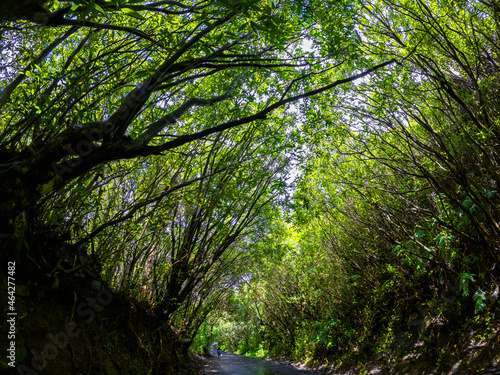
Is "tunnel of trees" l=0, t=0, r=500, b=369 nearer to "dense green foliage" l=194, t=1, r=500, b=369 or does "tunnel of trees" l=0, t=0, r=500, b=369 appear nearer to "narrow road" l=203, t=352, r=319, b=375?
"dense green foliage" l=194, t=1, r=500, b=369

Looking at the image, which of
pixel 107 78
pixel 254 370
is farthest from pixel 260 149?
pixel 254 370

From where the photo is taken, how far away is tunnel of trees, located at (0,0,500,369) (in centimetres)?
255

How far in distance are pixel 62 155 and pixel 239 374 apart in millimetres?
11442

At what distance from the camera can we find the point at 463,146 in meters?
5.49

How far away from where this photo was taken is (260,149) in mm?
6688

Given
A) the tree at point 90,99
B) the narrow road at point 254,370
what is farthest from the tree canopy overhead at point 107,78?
the narrow road at point 254,370

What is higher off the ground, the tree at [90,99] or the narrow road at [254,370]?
the tree at [90,99]

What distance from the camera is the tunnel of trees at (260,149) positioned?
8.36ft

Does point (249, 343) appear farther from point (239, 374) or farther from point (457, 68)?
point (457, 68)

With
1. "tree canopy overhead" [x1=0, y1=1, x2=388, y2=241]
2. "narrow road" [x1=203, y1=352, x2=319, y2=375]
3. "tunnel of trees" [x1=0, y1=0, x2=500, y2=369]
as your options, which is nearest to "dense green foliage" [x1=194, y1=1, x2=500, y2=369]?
"tunnel of trees" [x1=0, y1=0, x2=500, y2=369]

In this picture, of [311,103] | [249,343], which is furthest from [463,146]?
[249,343]

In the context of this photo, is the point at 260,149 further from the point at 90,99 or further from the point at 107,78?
the point at 107,78

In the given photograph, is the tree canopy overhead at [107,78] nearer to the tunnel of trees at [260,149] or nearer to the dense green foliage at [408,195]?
the tunnel of trees at [260,149]

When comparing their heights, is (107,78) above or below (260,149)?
below
